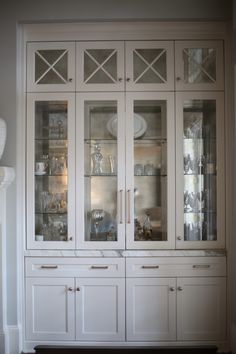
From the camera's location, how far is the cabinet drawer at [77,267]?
8.89 ft

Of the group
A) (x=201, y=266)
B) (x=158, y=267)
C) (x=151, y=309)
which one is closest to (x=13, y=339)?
(x=151, y=309)

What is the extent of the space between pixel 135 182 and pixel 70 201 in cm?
58

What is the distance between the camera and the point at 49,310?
274 centimetres

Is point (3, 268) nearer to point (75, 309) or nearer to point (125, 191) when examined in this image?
point (75, 309)

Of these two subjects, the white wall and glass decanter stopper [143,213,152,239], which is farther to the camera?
glass decanter stopper [143,213,152,239]

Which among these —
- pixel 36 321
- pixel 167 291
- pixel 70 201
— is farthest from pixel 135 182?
pixel 36 321

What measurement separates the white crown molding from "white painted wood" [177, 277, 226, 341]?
2.08 m

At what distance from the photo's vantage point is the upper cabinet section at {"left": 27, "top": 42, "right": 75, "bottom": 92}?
2773mm

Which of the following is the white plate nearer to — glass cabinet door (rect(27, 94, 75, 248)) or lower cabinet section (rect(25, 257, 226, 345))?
glass cabinet door (rect(27, 94, 75, 248))

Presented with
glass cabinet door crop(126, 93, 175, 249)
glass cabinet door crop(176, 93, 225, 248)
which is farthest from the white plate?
glass cabinet door crop(176, 93, 225, 248)

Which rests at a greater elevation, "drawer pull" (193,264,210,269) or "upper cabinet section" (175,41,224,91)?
"upper cabinet section" (175,41,224,91)

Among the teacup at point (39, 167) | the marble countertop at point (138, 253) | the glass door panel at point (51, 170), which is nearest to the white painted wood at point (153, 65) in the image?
the glass door panel at point (51, 170)

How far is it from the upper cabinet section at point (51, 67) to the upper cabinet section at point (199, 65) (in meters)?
0.92

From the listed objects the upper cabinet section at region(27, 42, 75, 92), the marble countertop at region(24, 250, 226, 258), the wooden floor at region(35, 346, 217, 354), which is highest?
the upper cabinet section at region(27, 42, 75, 92)
